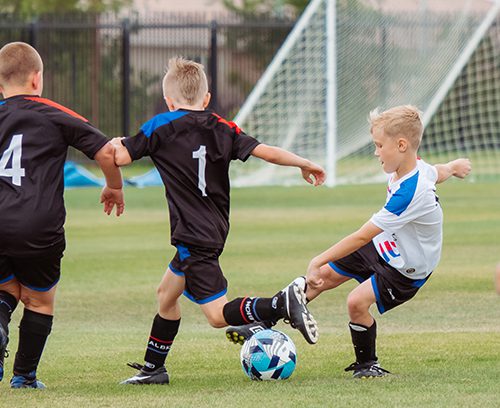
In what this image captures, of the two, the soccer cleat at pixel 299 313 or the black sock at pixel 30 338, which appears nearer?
the soccer cleat at pixel 299 313

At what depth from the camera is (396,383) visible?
20.8 ft

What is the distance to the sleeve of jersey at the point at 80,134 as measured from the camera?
21.2ft

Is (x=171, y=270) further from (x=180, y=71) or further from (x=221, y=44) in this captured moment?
(x=221, y=44)

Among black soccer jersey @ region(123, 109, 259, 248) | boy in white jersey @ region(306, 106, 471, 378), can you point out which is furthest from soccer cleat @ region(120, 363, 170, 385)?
boy in white jersey @ region(306, 106, 471, 378)

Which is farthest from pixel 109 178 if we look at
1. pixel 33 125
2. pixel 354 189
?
pixel 354 189

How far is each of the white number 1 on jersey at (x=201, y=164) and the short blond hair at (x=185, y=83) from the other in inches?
11.5

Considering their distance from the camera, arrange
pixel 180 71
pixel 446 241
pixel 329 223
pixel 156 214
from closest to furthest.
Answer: pixel 180 71
pixel 446 241
pixel 329 223
pixel 156 214

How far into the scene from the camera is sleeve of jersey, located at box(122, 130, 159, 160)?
6551 millimetres

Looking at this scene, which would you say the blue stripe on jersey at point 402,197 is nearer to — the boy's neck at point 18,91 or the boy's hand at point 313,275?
the boy's hand at point 313,275

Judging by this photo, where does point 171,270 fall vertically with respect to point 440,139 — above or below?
above

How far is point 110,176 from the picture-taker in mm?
6676

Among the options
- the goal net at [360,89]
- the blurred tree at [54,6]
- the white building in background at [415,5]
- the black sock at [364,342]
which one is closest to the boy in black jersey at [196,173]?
the black sock at [364,342]

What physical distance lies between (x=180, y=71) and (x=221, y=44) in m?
26.3

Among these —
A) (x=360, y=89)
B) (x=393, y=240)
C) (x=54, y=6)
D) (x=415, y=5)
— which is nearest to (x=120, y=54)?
(x=54, y=6)
